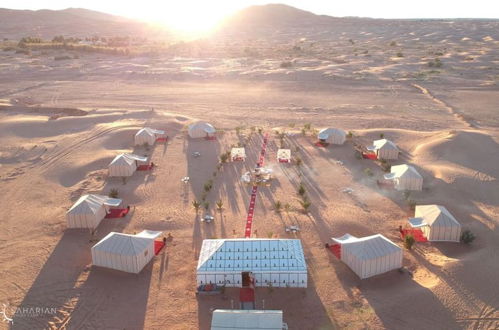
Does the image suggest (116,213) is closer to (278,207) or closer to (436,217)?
(278,207)

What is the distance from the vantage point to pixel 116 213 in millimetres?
20250

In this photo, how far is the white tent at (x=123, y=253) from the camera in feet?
51.4

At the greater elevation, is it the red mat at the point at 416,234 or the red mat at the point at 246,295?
the red mat at the point at 416,234

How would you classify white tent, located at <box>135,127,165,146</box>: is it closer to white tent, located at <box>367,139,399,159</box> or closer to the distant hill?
white tent, located at <box>367,139,399,159</box>

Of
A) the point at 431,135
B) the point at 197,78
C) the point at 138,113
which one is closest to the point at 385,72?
the point at 197,78

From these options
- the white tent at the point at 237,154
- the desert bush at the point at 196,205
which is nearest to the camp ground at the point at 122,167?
the desert bush at the point at 196,205

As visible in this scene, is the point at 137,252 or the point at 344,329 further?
the point at 137,252

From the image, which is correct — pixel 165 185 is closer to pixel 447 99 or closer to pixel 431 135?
pixel 431 135

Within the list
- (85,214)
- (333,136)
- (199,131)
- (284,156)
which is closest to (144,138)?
(199,131)

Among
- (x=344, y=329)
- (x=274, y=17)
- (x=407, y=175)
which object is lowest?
(x=344, y=329)

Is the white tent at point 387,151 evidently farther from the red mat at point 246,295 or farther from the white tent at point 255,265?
the red mat at point 246,295

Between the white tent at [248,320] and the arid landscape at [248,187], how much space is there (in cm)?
122

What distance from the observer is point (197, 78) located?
178 feet

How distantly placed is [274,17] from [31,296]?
147559mm
